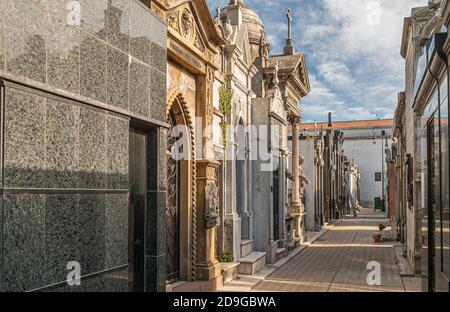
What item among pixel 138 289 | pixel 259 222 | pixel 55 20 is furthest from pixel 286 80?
pixel 55 20

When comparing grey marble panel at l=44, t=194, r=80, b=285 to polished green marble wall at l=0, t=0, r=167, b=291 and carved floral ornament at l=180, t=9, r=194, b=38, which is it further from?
carved floral ornament at l=180, t=9, r=194, b=38

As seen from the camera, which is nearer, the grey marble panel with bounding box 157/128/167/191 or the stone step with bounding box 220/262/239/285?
the grey marble panel with bounding box 157/128/167/191

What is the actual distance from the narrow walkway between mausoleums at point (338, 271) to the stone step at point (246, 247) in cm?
82

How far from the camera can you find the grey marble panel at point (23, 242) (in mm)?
3219

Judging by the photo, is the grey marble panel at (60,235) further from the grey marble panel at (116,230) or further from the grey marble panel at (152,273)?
the grey marble panel at (152,273)

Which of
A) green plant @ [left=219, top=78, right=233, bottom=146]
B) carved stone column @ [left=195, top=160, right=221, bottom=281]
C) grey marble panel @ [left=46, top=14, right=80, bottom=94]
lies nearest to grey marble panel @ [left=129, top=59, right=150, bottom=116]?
grey marble panel @ [left=46, top=14, right=80, bottom=94]

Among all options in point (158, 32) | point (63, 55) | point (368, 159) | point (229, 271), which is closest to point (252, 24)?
point (229, 271)

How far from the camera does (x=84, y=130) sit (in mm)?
4117

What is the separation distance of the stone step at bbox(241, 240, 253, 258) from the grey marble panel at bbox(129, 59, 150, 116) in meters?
7.38

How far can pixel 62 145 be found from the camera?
3.83 metres

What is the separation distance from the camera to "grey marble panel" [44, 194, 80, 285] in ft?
11.9

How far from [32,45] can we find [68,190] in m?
1.14

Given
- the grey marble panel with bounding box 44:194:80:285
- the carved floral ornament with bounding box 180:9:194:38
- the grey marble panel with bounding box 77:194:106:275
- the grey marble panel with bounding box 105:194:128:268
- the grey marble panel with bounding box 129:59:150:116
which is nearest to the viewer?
the grey marble panel with bounding box 44:194:80:285
